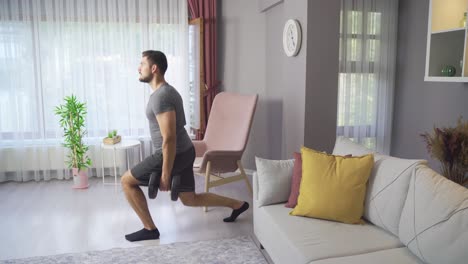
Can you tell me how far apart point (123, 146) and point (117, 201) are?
604 mm

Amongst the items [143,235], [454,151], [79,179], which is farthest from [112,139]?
[454,151]

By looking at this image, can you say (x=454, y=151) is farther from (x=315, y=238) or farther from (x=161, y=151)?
(x=161, y=151)

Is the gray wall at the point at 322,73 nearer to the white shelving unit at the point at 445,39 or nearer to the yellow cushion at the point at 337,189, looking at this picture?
the white shelving unit at the point at 445,39

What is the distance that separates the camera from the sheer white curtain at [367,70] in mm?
4223

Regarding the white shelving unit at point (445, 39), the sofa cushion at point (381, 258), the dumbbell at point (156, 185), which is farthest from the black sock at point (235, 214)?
the white shelving unit at point (445, 39)

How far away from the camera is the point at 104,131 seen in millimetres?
4551

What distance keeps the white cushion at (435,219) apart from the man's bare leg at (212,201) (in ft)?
4.91

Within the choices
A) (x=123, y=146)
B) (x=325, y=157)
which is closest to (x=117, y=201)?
(x=123, y=146)

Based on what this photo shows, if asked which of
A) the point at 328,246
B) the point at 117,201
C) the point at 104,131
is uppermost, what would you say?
the point at 104,131

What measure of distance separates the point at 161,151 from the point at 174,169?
0.55 feet

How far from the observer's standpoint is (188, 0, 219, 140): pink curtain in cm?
451

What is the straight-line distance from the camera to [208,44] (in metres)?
4.54

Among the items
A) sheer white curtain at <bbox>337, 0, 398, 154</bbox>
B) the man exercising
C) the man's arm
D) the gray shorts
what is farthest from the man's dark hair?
sheer white curtain at <bbox>337, 0, 398, 154</bbox>

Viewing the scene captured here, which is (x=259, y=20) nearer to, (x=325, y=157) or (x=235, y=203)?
(x=235, y=203)
